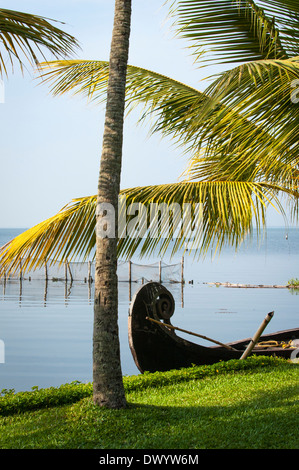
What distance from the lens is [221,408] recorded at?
6.29 m

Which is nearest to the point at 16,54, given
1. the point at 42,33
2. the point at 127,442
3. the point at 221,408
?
the point at 42,33

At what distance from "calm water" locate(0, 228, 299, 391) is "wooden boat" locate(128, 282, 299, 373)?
3.60 meters

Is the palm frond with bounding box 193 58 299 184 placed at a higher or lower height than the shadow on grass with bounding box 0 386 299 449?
higher

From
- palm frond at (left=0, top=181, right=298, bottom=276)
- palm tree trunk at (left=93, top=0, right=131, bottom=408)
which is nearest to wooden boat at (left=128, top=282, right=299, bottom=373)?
palm frond at (left=0, top=181, right=298, bottom=276)

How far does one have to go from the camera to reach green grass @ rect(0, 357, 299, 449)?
5.03 m

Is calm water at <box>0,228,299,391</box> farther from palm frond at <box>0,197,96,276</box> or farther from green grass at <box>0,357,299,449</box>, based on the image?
palm frond at <box>0,197,96,276</box>

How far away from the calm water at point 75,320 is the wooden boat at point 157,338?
3.60m

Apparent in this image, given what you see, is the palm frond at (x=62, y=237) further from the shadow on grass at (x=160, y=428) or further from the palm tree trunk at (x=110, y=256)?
the shadow on grass at (x=160, y=428)

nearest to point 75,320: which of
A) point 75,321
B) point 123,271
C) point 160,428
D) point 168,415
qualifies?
point 75,321

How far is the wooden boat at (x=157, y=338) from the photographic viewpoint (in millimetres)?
8461

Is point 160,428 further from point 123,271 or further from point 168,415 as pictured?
point 123,271

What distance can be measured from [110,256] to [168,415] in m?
1.80

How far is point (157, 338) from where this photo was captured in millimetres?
8555

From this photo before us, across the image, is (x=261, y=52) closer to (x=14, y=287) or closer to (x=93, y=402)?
(x=93, y=402)
